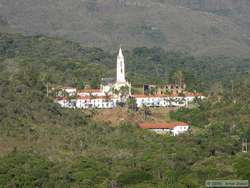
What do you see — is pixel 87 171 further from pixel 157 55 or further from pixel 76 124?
pixel 157 55

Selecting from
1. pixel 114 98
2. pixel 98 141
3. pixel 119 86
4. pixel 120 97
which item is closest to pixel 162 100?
pixel 120 97

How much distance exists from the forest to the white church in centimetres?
231

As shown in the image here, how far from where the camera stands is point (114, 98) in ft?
323

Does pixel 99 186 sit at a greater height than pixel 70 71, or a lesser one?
lesser

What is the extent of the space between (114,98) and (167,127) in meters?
9.71

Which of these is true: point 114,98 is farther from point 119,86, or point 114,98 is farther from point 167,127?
point 167,127

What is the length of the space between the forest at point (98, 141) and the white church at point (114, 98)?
2.31 meters

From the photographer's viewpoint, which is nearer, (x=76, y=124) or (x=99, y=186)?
(x=99, y=186)

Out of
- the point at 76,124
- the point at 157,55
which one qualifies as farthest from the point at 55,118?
the point at 157,55

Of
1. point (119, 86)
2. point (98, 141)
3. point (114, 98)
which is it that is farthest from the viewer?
point (119, 86)

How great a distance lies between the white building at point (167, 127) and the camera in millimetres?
89562

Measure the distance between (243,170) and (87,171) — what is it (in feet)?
32.4

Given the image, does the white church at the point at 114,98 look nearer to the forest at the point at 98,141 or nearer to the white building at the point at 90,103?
the white building at the point at 90,103

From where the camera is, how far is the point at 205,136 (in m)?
85.6
